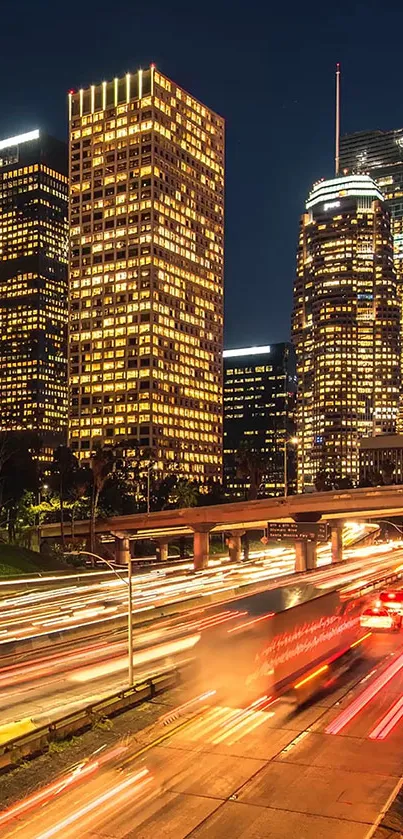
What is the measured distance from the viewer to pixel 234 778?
29609mm

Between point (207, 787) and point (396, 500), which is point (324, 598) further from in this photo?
point (396, 500)

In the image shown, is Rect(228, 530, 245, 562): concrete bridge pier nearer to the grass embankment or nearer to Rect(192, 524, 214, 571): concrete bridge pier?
Rect(192, 524, 214, 571): concrete bridge pier

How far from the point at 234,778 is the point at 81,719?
773cm

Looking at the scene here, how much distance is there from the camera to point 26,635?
58562 mm

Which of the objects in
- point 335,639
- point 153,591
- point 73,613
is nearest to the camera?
point 335,639

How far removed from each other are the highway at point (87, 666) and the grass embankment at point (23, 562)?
121ft

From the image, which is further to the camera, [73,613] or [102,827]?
[73,613]

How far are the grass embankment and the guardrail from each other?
57.5 metres

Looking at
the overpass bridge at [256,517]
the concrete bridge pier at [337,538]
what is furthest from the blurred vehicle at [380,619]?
the concrete bridge pier at [337,538]

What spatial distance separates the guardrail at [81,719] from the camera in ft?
101

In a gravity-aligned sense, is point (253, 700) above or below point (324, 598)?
below

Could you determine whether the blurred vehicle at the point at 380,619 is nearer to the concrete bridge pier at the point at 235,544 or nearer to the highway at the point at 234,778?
the highway at the point at 234,778

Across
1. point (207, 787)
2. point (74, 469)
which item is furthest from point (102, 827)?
point (74, 469)

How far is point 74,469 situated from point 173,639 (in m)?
108
